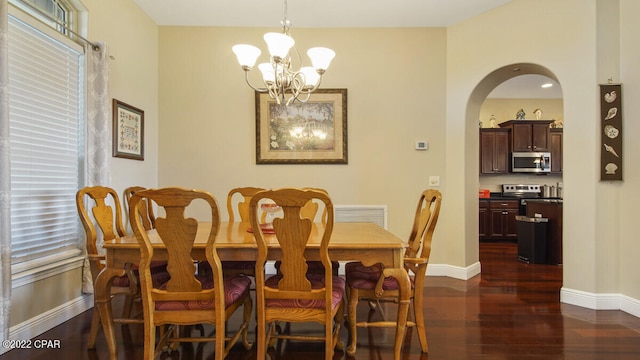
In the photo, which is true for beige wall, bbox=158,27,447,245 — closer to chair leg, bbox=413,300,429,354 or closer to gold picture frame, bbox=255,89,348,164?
gold picture frame, bbox=255,89,348,164

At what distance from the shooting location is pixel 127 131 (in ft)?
10.1

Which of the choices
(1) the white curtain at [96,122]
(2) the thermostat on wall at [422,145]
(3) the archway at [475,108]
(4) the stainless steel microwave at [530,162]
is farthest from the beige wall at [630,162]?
(1) the white curtain at [96,122]

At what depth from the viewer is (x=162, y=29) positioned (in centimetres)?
362

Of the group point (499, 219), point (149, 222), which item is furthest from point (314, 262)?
point (499, 219)

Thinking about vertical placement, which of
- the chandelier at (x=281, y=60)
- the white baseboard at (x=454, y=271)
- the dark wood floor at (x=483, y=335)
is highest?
the chandelier at (x=281, y=60)

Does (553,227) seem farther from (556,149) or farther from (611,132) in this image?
(556,149)

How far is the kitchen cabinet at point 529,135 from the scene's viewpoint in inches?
239

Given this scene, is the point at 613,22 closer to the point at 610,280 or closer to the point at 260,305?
the point at 610,280

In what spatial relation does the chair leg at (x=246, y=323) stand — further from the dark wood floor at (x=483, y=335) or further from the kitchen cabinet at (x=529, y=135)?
the kitchen cabinet at (x=529, y=135)

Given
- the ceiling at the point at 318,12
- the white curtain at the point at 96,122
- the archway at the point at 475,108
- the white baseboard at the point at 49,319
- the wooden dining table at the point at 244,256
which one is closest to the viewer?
the wooden dining table at the point at 244,256

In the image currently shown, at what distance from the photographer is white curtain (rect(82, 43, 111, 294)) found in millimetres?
2473

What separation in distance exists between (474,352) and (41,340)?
9.37 feet

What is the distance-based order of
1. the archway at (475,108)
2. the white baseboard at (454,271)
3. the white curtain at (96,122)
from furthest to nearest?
the white baseboard at (454,271) < the archway at (475,108) < the white curtain at (96,122)

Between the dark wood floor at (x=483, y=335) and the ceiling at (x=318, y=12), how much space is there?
9.61ft
